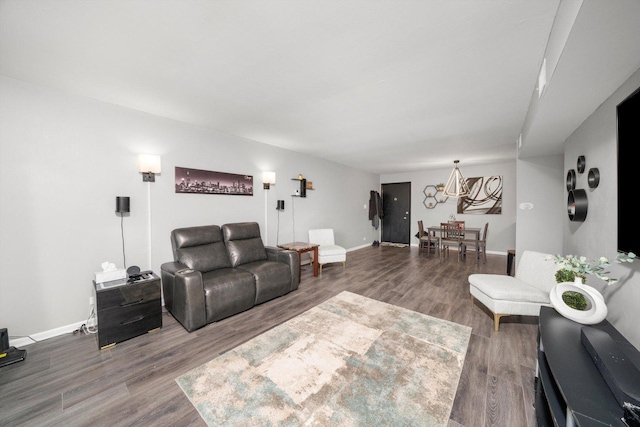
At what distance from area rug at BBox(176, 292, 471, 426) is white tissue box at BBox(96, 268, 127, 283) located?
4.62 ft

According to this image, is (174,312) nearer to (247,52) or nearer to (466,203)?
(247,52)

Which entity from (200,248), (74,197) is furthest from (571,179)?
(74,197)

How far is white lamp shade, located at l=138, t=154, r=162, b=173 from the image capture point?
8.94ft

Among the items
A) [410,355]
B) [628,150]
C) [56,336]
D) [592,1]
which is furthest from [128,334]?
[628,150]

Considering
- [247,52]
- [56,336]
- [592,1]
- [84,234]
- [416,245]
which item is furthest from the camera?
[416,245]

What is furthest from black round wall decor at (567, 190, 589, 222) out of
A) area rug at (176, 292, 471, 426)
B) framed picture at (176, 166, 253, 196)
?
framed picture at (176, 166, 253, 196)

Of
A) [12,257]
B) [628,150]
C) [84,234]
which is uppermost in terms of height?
[628,150]

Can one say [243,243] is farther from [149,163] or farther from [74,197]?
[74,197]

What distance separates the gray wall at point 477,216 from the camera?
6.02m

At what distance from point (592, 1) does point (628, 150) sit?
0.93 m

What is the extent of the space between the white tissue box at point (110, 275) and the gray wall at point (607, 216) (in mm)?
4155

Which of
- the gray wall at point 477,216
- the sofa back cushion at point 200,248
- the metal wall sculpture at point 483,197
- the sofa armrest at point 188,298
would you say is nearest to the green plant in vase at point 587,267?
the sofa armrest at point 188,298

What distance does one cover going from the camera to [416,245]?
7477mm

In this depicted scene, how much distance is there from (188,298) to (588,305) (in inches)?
131
